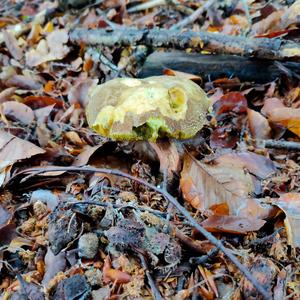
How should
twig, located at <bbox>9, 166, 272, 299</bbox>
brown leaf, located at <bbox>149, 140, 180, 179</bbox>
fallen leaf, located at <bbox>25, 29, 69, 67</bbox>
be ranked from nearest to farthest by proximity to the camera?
twig, located at <bbox>9, 166, 272, 299</bbox>, brown leaf, located at <bbox>149, 140, 180, 179</bbox>, fallen leaf, located at <bbox>25, 29, 69, 67</bbox>

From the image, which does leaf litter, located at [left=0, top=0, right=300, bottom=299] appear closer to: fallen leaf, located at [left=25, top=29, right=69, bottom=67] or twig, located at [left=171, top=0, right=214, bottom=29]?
fallen leaf, located at [left=25, top=29, right=69, bottom=67]

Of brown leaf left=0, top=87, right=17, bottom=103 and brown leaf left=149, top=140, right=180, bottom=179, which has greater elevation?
brown leaf left=149, top=140, right=180, bottom=179

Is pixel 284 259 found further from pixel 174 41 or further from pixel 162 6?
pixel 162 6

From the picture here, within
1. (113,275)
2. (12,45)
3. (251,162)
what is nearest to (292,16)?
(251,162)

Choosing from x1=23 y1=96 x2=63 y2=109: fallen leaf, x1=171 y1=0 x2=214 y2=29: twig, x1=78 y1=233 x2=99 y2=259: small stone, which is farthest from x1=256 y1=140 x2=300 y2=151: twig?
x1=171 y1=0 x2=214 y2=29: twig

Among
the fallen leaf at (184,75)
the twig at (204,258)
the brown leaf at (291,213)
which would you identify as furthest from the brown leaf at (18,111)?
the brown leaf at (291,213)

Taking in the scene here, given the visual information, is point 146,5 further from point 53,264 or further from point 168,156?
point 53,264
